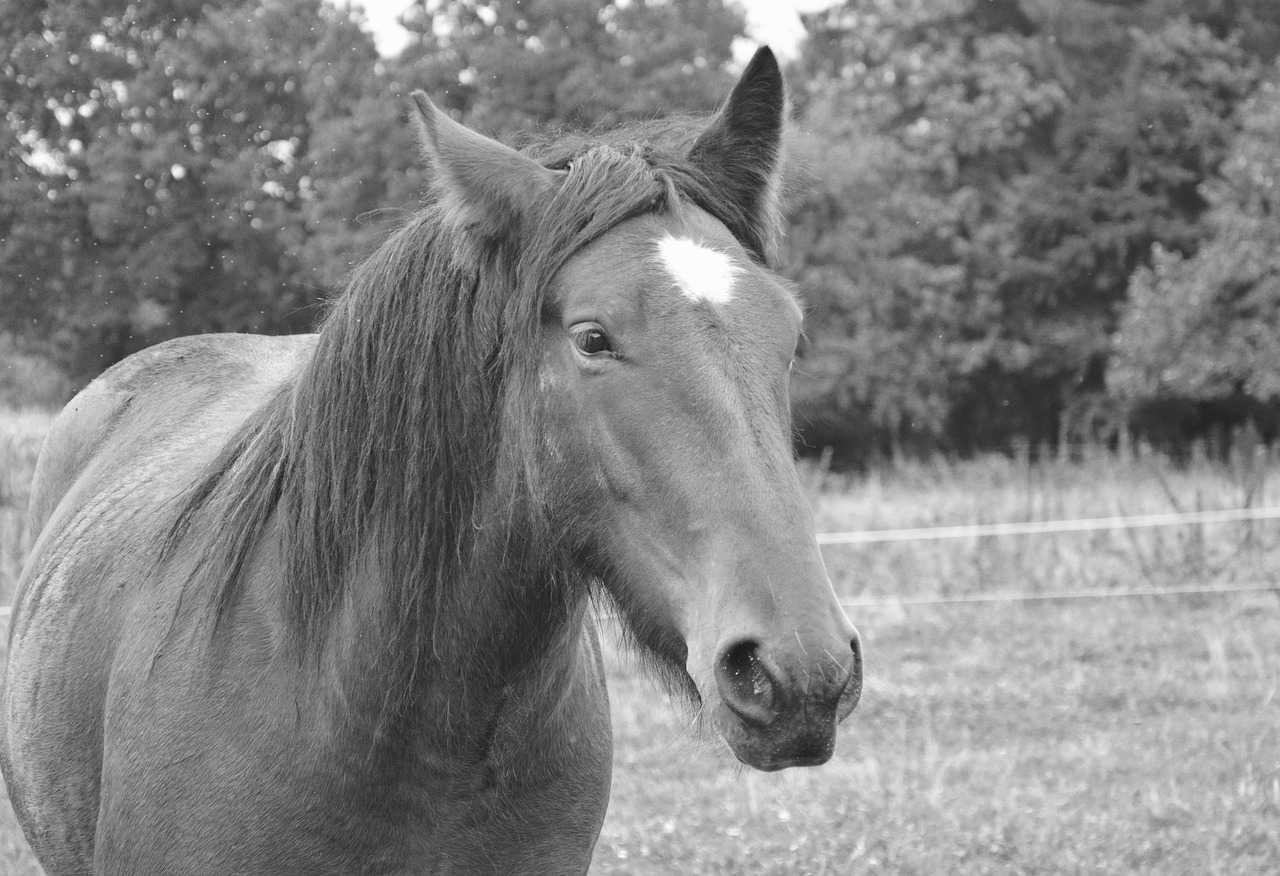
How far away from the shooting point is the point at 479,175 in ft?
7.02

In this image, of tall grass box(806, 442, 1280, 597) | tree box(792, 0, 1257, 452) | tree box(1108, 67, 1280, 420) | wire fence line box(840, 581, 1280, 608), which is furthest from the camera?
tree box(792, 0, 1257, 452)

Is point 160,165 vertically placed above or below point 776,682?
below

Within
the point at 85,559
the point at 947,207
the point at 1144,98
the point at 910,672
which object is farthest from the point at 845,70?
the point at 85,559

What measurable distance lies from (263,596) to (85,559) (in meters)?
1.04

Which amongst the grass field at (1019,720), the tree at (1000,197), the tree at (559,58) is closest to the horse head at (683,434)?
the grass field at (1019,720)

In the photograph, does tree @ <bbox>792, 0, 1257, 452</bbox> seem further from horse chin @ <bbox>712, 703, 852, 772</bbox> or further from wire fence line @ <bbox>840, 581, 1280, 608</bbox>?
horse chin @ <bbox>712, 703, 852, 772</bbox>

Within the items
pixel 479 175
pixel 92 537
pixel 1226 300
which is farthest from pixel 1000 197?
pixel 479 175

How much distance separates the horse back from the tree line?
15.0 m

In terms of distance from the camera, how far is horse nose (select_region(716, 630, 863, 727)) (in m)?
1.67

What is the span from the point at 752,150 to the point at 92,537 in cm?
210

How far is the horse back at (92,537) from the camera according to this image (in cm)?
288

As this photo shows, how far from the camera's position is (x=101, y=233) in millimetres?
22578

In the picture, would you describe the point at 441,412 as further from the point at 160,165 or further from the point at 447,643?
the point at 160,165

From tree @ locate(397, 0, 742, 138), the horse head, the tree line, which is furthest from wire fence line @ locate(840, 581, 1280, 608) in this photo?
tree @ locate(397, 0, 742, 138)
